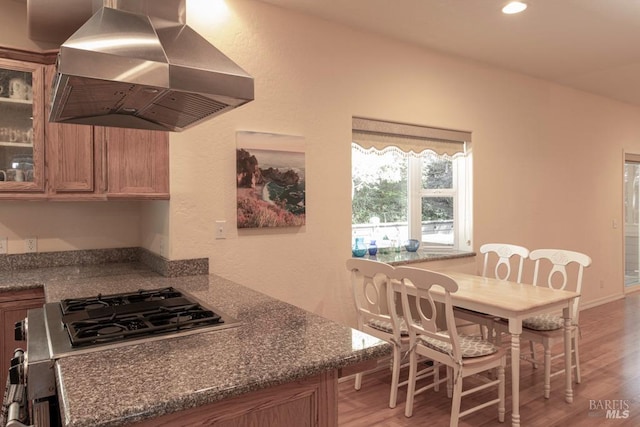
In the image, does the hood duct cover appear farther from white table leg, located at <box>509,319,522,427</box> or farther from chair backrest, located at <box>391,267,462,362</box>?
white table leg, located at <box>509,319,522,427</box>

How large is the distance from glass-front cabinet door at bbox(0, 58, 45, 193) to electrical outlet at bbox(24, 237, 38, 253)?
1.50ft

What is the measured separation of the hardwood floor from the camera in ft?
8.61

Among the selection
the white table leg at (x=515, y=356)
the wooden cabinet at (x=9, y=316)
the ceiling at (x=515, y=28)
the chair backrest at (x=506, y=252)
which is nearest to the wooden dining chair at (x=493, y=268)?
the chair backrest at (x=506, y=252)

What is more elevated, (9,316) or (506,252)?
(506,252)

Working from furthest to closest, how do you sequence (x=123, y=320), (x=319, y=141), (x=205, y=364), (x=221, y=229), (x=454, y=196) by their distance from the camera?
(x=454, y=196)
(x=319, y=141)
(x=221, y=229)
(x=123, y=320)
(x=205, y=364)

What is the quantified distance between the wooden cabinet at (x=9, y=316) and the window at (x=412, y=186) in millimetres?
2321

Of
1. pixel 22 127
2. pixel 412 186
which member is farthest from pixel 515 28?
pixel 22 127

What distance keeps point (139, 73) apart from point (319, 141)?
1850mm

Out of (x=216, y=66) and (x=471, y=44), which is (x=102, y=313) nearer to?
(x=216, y=66)

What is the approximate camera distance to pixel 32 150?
8.29 feet

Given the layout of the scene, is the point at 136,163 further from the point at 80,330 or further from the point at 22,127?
the point at 80,330

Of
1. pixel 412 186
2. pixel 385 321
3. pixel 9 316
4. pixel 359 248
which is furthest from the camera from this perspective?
pixel 412 186

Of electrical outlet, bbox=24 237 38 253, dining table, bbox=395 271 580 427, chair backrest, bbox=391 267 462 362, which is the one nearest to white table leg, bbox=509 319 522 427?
dining table, bbox=395 271 580 427

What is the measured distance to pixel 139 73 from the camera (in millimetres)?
1328
